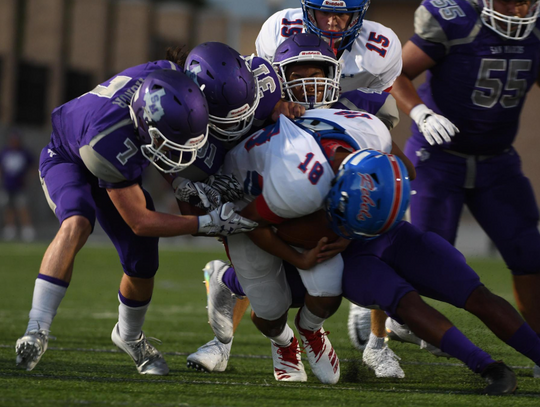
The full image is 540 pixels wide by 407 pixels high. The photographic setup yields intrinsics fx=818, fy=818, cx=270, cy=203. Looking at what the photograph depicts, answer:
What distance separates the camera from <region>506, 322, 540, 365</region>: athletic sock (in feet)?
9.95

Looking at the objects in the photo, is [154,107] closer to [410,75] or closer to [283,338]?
[283,338]

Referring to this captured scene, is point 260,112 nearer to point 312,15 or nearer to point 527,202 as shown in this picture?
point 312,15

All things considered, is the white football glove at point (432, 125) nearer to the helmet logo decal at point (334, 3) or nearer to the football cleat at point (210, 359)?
the helmet logo decal at point (334, 3)

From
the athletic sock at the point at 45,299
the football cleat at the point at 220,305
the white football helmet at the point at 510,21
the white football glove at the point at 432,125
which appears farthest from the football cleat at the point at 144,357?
the white football helmet at the point at 510,21

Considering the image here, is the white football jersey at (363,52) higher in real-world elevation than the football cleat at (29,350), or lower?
higher

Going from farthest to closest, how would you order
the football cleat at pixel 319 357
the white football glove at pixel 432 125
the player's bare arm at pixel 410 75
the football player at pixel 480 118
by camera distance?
the player's bare arm at pixel 410 75, the football player at pixel 480 118, the white football glove at pixel 432 125, the football cleat at pixel 319 357

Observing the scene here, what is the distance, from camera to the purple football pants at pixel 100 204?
3393 millimetres

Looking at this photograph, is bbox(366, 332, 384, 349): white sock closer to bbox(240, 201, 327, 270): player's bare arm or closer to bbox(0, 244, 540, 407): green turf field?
bbox(0, 244, 540, 407): green turf field

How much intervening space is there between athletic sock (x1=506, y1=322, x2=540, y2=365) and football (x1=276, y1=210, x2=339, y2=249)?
760mm

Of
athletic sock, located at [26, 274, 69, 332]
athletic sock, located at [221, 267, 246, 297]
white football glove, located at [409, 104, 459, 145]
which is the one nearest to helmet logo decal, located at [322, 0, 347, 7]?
white football glove, located at [409, 104, 459, 145]

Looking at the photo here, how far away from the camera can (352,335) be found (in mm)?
4285

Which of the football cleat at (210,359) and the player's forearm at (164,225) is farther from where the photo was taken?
the football cleat at (210,359)

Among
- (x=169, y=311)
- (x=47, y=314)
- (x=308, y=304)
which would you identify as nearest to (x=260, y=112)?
(x=308, y=304)

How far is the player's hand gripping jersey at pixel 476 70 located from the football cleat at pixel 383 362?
1062 mm
